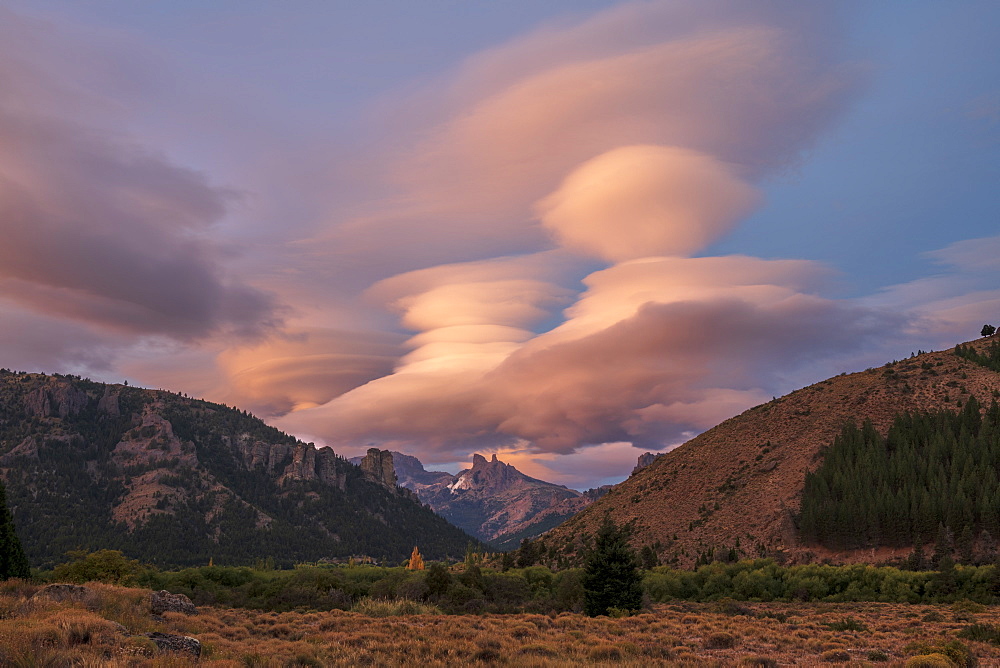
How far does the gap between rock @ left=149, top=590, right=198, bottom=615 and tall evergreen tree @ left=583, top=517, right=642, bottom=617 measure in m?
22.9

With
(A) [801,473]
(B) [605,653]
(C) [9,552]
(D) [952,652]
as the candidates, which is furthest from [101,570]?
(A) [801,473]

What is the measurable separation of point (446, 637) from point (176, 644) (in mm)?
10194

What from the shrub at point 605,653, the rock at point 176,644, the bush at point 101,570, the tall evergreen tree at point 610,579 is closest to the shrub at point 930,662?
the shrub at point 605,653

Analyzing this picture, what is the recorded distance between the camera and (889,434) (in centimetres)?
8956

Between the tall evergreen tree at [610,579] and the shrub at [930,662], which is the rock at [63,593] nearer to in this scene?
the tall evergreen tree at [610,579]

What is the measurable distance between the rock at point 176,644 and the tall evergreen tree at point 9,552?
26.0m

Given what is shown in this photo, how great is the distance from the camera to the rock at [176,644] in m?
16.0

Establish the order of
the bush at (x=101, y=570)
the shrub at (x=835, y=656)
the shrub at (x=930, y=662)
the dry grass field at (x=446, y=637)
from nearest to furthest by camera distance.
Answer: the dry grass field at (x=446, y=637) < the shrub at (x=930, y=662) < the shrub at (x=835, y=656) < the bush at (x=101, y=570)

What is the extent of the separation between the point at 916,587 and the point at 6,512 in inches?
2610

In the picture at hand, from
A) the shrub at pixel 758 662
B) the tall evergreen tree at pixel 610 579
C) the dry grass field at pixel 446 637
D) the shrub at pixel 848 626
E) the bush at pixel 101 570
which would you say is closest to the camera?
the dry grass field at pixel 446 637

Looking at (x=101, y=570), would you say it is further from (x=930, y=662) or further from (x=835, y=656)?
(x=930, y=662)

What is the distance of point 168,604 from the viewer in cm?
2773

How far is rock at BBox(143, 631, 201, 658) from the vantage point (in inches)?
629

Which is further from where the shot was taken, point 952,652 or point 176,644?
point 952,652
